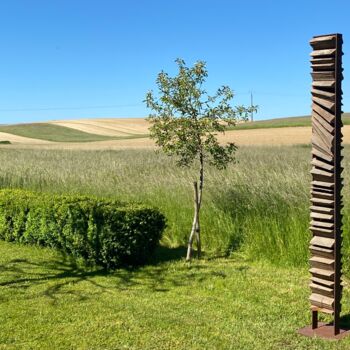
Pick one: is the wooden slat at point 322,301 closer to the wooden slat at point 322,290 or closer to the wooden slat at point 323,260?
the wooden slat at point 322,290

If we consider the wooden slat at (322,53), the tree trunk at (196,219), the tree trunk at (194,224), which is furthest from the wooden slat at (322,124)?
the tree trunk at (194,224)

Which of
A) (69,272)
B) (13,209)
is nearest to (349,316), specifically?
(69,272)

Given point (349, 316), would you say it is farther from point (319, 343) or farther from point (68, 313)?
point (68, 313)

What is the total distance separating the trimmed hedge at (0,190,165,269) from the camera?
287 inches

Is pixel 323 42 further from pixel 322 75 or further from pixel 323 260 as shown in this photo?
pixel 323 260

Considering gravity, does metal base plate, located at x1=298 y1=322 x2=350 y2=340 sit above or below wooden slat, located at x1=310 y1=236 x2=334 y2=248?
below

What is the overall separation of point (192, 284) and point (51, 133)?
74.3 metres

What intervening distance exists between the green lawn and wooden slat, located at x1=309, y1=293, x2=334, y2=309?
12.9 inches

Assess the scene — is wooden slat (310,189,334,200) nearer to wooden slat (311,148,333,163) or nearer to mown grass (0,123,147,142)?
wooden slat (311,148,333,163)

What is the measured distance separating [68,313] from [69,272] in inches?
77.7

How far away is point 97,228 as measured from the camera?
7418 mm

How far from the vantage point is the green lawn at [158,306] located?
462 cm

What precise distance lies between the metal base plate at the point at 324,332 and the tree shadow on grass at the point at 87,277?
205 cm

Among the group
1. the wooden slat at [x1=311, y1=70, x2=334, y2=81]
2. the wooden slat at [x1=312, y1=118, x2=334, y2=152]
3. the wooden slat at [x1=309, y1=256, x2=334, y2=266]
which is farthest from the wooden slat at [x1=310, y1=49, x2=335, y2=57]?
the wooden slat at [x1=309, y1=256, x2=334, y2=266]
